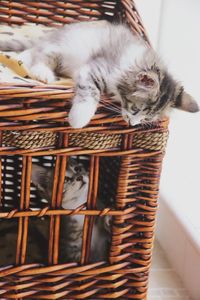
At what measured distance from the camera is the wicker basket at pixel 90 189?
78 centimetres

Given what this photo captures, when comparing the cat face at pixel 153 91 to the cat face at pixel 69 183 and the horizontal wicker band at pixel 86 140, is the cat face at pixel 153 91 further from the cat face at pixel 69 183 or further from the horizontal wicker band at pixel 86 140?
the cat face at pixel 69 183

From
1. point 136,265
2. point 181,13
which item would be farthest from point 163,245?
point 181,13

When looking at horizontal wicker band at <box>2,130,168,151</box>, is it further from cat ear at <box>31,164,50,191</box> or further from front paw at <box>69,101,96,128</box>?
cat ear at <box>31,164,50,191</box>

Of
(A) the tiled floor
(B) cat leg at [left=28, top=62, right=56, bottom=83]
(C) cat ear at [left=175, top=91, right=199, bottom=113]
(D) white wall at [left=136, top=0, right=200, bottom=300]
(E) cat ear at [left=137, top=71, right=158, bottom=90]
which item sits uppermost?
(E) cat ear at [left=137, top=71, right=158, bottom=90]

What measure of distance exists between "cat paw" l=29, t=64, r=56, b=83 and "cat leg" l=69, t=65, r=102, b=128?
0.27ft

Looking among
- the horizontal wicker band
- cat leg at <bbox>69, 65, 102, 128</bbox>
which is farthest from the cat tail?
the horizontal wicker band

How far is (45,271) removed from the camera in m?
0.90

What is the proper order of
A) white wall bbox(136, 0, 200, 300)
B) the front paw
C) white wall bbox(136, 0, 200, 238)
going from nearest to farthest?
the front paw, white wall bbox(136, 0, 200, 300), white wall bbox(136, 0, 200, 238)

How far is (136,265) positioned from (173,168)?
68 cm

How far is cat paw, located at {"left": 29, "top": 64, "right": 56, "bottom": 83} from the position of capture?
3.33 feet

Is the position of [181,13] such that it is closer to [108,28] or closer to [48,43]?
[108,28]

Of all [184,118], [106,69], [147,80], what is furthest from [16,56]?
[184,118]

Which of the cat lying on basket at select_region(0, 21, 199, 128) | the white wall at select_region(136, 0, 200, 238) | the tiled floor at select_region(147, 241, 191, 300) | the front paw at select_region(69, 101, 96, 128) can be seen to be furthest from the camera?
the white wall at select_region(136, 0, 200, 238)

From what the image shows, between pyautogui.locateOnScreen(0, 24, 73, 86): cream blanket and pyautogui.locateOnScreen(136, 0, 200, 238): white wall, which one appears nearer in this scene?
pyautogui.locateOnScreen(0, 24, 73, 86): cream blanket
